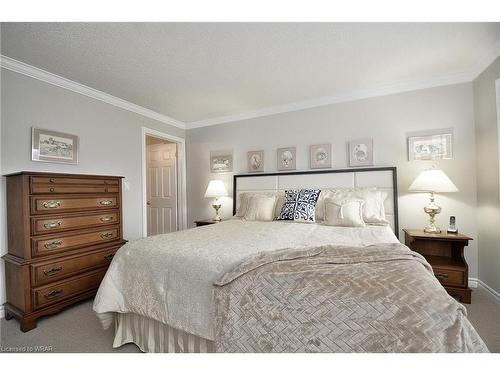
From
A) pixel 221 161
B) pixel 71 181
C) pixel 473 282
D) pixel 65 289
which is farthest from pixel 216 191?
pixel 473 282

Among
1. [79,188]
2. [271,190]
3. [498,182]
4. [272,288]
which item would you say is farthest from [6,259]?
[498,182]

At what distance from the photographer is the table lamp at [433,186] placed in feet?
7.55

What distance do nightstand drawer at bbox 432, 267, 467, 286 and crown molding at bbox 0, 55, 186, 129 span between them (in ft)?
13.8

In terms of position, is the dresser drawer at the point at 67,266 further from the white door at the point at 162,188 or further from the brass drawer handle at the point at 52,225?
the white door at the point at 162,188

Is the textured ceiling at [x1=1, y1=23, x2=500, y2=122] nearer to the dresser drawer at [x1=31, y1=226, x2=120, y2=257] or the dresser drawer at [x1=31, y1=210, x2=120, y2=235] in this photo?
the dresser drawer at [x1=31, y1=210, x2=120, y2=235]

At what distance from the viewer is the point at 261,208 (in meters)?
2.90

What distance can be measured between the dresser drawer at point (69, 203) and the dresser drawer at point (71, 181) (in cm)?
14

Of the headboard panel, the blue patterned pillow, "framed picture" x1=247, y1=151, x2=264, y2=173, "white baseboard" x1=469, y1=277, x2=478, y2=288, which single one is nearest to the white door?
the headboard panel

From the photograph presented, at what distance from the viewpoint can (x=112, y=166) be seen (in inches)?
120

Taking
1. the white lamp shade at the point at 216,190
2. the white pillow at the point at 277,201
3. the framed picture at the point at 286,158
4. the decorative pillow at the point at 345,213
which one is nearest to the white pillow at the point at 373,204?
the decorative pillow at the point at 345,213

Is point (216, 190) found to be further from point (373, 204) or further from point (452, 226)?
point (452, 226)

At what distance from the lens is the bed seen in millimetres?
859
